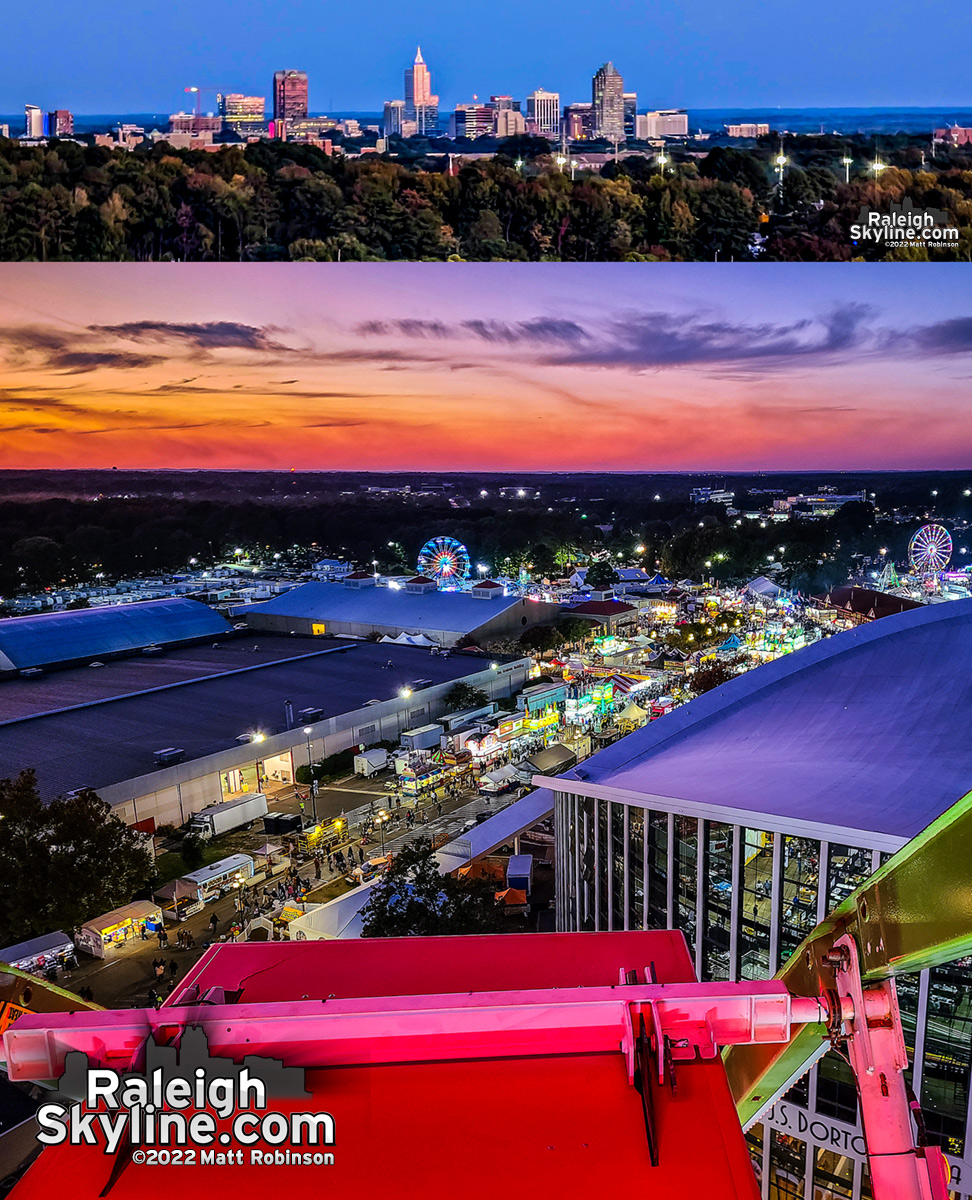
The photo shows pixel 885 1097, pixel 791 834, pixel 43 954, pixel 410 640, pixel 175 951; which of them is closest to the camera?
pixel 885 1097

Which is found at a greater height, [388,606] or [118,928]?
[388,606]

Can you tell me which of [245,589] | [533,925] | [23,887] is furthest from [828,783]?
[245,589]

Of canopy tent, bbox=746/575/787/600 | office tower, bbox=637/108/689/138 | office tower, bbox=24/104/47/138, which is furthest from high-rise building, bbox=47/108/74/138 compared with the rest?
canopy tent, bbox=746/575/787/600

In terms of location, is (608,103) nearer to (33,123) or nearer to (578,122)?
(578,122)

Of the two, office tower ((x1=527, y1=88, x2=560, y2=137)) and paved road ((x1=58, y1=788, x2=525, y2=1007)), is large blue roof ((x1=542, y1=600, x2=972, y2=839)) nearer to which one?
paved road ((x1=58, y1=788, x2=525, y2=1007))

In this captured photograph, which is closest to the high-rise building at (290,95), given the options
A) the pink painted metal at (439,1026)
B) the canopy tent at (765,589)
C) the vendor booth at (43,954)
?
the vendor booth at (43,954)

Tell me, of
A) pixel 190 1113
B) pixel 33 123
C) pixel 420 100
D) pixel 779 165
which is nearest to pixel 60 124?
pixel 33 123
